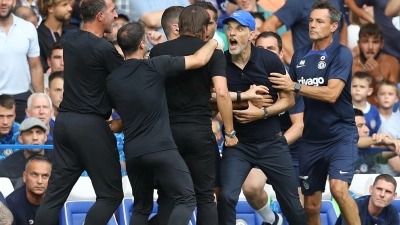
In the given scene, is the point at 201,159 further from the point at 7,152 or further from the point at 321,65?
the point at 7,152

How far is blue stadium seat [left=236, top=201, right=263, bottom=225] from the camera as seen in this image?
1114cm

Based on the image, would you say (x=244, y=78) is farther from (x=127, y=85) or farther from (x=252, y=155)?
(x=127, y=85)

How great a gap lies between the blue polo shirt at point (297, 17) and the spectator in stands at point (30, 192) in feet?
14.0

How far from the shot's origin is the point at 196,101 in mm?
8930

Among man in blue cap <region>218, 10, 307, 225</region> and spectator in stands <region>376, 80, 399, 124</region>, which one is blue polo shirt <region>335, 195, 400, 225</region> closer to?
man in blue cap <region>218, 10, 307, 225</region>

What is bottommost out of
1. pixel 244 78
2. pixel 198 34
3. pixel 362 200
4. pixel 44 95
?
pixel 362 200

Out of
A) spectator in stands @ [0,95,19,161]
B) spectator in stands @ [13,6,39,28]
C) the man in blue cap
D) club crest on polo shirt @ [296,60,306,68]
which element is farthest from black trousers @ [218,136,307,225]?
spectator in stands @ [13,6,39,28]

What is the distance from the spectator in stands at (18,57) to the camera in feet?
40.3

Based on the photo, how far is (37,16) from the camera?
13492 millimetres

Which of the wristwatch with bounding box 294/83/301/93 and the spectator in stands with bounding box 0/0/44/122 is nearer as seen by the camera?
the wristwatch with bounding box 294/83/301/93

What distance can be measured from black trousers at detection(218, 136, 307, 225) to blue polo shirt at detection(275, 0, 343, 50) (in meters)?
3.90

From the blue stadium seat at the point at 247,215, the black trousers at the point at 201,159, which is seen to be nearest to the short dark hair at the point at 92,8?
the black trousers at the point at 201,159

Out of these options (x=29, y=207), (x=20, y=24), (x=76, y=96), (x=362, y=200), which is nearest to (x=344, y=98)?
(x=362, y=200)

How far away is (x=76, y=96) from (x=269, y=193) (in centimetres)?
326
